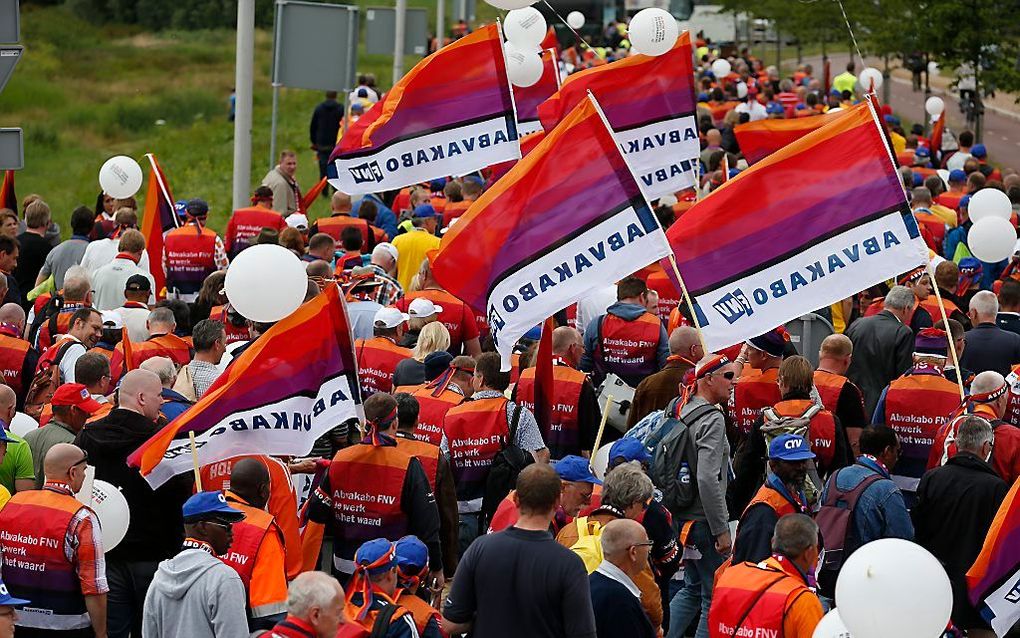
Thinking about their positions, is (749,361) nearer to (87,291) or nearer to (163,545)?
(163,545)

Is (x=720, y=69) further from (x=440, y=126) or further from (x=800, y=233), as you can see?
(x=800, y=233)

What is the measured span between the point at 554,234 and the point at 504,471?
57.0 inches

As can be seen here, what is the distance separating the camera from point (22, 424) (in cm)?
989

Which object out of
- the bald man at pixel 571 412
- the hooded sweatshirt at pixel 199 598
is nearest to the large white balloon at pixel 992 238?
the bald man at pixel 571 412

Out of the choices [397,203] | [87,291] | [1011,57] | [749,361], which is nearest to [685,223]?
[749,361]

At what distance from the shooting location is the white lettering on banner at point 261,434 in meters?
8.34

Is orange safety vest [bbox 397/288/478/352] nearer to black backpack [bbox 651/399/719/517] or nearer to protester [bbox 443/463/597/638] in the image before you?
black backpack [bbox 651/399/719/517]

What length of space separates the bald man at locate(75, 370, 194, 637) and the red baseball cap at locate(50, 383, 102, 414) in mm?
543

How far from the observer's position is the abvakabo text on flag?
8.31 metres

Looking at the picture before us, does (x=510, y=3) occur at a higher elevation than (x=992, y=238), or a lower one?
higher

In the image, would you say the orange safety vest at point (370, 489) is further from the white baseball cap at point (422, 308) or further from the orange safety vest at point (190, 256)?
the orange safety vest at point (190, 256)

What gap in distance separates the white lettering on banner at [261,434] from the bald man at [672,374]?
246cm

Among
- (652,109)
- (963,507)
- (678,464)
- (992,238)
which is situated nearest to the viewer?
(963,507)

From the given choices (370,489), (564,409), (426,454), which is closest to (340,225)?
(564,409)
